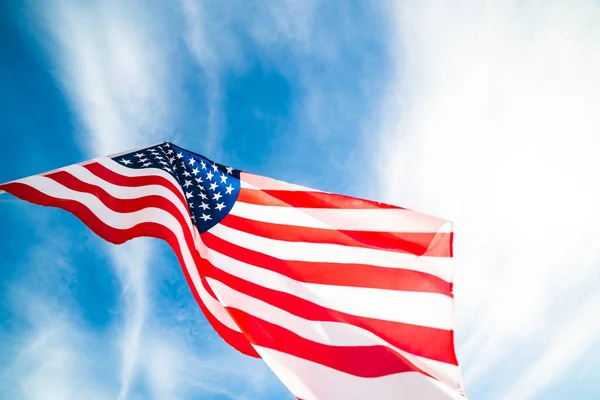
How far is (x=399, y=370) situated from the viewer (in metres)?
5.39

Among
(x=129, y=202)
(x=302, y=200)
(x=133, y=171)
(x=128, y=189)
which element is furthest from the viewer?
(x=133, y=171)

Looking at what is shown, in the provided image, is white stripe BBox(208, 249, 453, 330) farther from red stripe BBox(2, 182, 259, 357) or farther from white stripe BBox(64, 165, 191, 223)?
white stripe BBox(64, 165, 191, 223)

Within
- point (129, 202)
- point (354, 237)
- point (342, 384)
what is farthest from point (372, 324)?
point (129, 202)

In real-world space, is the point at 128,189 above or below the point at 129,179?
below

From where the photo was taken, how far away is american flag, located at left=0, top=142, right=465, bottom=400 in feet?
18.4

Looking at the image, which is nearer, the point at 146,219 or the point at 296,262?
the point at 296,262

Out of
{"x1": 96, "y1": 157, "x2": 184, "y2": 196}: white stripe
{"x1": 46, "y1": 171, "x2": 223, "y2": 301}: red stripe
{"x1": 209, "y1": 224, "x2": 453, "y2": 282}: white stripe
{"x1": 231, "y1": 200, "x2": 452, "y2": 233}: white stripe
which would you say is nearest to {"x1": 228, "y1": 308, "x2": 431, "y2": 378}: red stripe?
{"x1": 46, "y1": 171, "x2": 223, "y2": 301}: red stripe

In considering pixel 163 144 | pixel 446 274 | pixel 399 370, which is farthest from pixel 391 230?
pixel 163 144

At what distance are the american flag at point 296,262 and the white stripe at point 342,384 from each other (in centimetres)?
2

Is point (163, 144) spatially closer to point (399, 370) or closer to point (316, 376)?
point (316, 376)

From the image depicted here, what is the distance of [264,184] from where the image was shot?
773 centimetres

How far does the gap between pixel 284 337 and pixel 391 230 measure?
2707mm

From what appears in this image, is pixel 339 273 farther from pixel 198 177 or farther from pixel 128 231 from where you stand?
pixel 128 231

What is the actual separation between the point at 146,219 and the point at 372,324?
197 inches
